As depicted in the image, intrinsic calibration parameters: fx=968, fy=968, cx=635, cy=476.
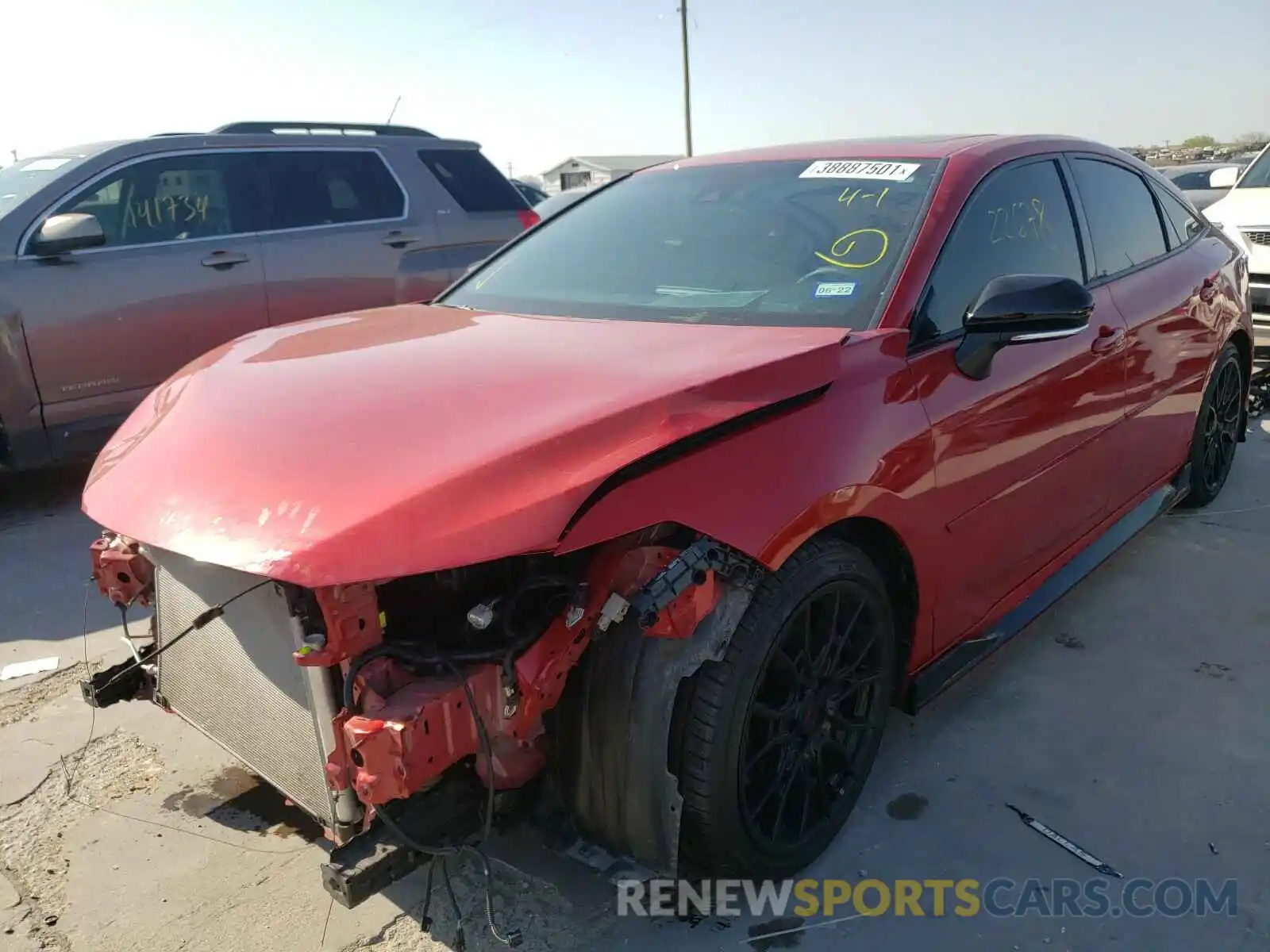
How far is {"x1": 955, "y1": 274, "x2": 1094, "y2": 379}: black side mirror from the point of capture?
7.97ft

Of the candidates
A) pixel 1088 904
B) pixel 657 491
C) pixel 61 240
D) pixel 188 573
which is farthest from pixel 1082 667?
pixel 61 240

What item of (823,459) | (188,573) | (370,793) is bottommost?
(370,793)

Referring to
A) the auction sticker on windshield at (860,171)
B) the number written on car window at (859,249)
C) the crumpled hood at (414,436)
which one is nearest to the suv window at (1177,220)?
the auction sticker on windshield at (860,171)

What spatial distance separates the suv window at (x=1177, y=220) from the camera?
4.02 meters

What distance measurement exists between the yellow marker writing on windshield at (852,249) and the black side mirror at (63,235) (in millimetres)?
3985

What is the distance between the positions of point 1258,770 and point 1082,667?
0.66m

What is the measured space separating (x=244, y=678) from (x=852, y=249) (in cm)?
184

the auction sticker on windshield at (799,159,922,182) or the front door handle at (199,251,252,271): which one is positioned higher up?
the auction sticker on windshield at (799,159,922,182)

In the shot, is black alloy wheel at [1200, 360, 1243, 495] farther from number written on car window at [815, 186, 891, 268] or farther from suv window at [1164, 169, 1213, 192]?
suv window at [1164, 169, 1213, 192]

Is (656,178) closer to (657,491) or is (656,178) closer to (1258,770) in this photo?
(657,491)

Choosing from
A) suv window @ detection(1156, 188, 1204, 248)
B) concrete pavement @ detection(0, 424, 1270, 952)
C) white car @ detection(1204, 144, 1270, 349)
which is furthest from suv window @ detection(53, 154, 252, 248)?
white car @ detection(1204, 144, 1270, 349)

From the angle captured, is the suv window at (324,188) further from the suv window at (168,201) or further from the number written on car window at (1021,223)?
the number written on car window at (1021,223)

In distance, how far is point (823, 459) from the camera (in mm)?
2100

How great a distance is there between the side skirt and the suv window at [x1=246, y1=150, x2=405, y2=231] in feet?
15.5
